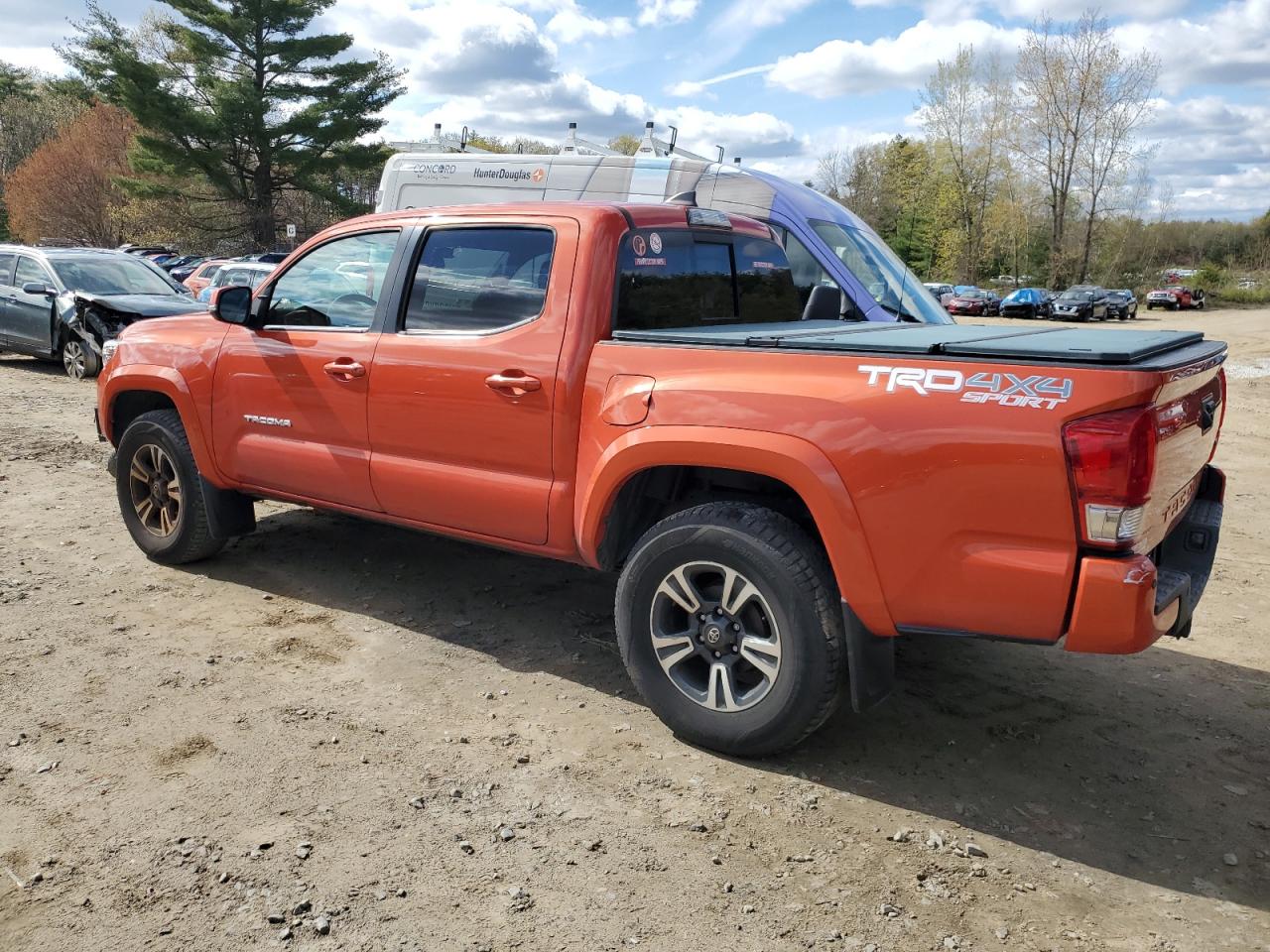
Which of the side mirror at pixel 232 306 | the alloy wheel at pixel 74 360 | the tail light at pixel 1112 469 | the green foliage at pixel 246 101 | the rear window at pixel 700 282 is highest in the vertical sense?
the green foliage at pixel 246 101

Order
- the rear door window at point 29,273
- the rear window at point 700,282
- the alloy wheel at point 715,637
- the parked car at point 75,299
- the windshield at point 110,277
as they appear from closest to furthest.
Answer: the alloy wheel at point 715,637, the rear window at point 700,282, the parked car at point 75,299, the windshield at point 110,277, the rear door window at point 29,273

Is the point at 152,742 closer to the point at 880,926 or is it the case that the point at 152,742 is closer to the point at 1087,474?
the point at 880,926

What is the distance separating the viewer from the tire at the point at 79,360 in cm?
1298

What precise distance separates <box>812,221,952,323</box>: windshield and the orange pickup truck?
442 cm

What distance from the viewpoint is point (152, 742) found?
363cm

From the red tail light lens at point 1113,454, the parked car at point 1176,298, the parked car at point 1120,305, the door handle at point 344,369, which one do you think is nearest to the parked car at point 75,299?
the door handle at point 344,369

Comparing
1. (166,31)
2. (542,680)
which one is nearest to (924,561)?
(542,680)

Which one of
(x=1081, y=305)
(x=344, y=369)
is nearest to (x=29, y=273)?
(x=344, y=369)

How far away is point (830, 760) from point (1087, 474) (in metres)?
1.45

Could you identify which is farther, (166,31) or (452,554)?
(166,31)

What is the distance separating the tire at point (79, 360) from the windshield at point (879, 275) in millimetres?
9403

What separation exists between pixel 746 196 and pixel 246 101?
32.9 meters

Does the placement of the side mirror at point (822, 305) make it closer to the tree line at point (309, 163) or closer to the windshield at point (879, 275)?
the windshield at point (879, 275)

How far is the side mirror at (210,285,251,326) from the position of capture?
4.93 m
